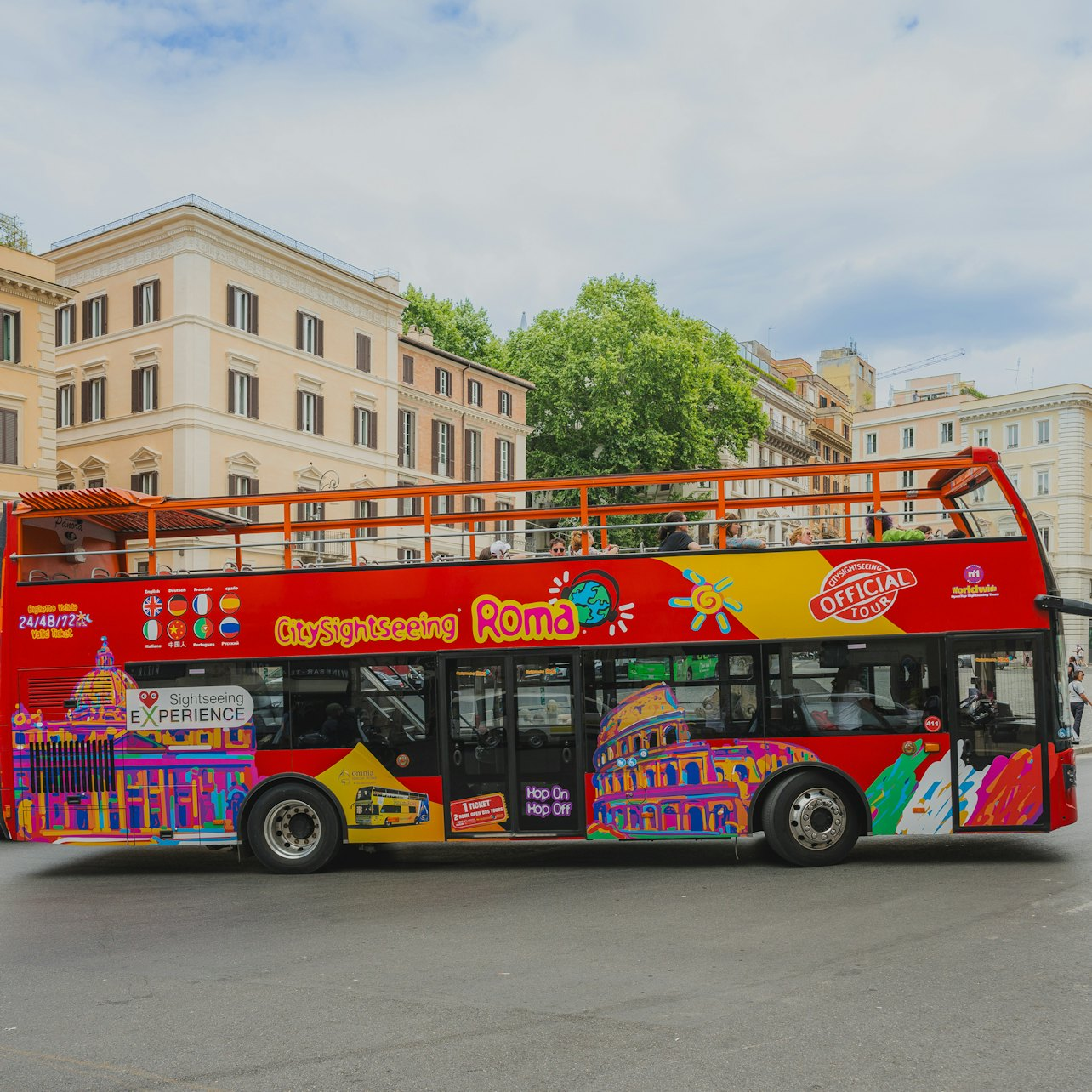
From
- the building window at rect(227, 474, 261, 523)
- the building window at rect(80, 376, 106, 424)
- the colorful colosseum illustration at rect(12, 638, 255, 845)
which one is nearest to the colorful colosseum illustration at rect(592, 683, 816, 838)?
the colorful colosseum illustration at rect(12, 638, 255, 845)

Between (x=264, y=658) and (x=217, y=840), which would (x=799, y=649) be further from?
(x=217, y=840)

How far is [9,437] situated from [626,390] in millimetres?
27303

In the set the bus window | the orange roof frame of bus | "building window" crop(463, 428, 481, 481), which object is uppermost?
"building window" crop(463, 428, 481, 481)

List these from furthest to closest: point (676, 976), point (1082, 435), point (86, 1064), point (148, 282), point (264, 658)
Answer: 1. point (1082, 435)
2. point (148, 282)
3. point (264, 658)
4. point (676, 976)
5. point (86, 1064)

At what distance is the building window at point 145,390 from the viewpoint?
37125 mm

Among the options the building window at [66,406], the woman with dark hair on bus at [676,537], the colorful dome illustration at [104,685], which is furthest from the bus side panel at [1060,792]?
the building window at [66,406]

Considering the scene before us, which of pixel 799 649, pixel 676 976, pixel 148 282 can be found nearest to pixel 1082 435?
pixel 148 282

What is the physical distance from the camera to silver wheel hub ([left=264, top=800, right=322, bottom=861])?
11055mm

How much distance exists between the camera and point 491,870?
1095 cm

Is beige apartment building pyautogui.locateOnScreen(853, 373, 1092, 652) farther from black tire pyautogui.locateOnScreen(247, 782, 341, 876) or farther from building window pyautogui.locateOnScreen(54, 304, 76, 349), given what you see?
black tire pyautogui.locateOnScreen(247, 782, 341, 876)

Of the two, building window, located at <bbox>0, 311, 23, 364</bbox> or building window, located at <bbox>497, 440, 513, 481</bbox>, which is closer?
building window, located at <bbox>0, 311, 23, 364</bbox>

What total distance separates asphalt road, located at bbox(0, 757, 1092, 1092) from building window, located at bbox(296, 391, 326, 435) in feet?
101

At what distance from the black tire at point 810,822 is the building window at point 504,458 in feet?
134

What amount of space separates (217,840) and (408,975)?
15.3ft
